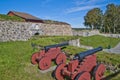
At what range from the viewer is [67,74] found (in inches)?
289

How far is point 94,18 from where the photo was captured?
60219 millimetres

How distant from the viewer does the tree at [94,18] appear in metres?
60.1

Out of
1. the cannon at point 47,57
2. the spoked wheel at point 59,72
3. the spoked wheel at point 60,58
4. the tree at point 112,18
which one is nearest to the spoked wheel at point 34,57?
the cannon at point 47,57

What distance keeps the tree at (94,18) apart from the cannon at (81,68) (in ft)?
174

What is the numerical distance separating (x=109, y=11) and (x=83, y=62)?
180ft

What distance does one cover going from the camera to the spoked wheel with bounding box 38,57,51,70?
9287 millimetres

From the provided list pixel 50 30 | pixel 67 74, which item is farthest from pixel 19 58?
pixel 50 30

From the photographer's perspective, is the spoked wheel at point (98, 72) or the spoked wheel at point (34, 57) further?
the spoked wheel at point (34, 57)

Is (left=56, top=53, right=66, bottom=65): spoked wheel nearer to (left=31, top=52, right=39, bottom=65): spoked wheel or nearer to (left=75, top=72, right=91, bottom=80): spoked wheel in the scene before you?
(left=31, top=52, right=39, bottom=65): spoked wheel

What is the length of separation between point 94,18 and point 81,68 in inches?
2135

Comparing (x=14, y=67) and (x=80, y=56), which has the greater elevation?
(x=80, y=56)

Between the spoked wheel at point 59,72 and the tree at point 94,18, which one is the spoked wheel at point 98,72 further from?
the tree at point 94,18

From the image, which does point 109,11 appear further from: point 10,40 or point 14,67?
point 14,67

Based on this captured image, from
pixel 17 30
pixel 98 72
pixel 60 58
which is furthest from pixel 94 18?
pixel 98 72
